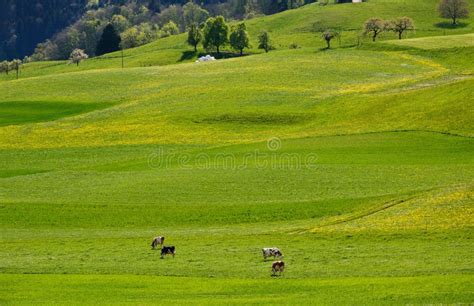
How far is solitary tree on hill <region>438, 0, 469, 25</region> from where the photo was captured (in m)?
176

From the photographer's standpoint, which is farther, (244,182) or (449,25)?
(449,25)

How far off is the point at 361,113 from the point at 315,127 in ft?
18.8

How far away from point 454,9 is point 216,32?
47.1 m

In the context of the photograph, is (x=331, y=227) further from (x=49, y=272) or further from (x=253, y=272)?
(x=49, y=272)

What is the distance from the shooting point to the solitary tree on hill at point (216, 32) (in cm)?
16575

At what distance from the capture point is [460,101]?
271 ft

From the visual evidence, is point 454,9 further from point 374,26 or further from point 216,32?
point 216,32

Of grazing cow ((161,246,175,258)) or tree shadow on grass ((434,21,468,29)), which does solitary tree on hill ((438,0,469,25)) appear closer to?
tree shadow on grass ((434,21,468,29))

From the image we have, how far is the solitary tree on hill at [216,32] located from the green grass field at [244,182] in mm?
39817

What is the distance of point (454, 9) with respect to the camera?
17625 cm

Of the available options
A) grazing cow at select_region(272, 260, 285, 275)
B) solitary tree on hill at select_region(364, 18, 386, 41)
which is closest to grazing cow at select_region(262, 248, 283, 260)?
grazing cow at select_region(272, 260, 285, 275)

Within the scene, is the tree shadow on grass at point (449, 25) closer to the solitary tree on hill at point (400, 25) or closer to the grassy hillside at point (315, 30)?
the grassy hillside at point (315, 30)

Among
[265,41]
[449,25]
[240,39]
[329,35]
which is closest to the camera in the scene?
[329,35]

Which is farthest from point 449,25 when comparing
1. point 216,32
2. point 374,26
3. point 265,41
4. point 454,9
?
point 216,32
